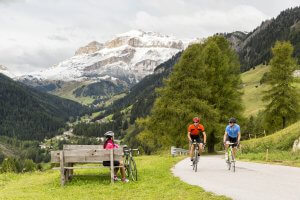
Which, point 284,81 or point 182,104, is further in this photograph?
point 284,81

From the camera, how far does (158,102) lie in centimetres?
Answer: 5012

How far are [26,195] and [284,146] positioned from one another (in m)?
29.1

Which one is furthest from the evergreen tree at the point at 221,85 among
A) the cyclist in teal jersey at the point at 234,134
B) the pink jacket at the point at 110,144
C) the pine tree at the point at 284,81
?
the pink jacket at the point at 110,144

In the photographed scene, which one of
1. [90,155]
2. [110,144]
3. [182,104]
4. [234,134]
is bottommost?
[90,155]

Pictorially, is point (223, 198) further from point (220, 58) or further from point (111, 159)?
point (220, 58)

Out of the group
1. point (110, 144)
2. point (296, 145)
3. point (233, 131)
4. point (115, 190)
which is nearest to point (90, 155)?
point (110, 144)

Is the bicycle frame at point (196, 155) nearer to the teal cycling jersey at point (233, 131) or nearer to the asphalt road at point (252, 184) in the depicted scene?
the asphalt road at point (252, 184)

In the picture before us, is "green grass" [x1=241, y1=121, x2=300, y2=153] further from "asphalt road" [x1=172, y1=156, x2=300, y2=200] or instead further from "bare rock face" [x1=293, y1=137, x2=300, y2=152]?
"asphalt road" [x1=172, y1=156, x2=300, y2=200]

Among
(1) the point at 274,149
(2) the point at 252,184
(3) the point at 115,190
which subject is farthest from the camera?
(1) the point at 274,149

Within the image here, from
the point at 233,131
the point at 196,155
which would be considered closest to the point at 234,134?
the point at 233,131

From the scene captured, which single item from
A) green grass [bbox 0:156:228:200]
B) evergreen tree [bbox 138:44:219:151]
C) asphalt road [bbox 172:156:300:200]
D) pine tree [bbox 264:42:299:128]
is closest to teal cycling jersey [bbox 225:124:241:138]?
asphalt road [bbox 172:156:300:200]

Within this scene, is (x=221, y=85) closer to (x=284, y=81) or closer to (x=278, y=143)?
(x=278, y=143)

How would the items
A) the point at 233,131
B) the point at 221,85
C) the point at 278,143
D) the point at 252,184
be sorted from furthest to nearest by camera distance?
1. the point at 221,85
2. the point at 278,143
3. the point at 233,131
4. the point at 252,184

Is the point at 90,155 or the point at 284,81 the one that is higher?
the point at 284,81
